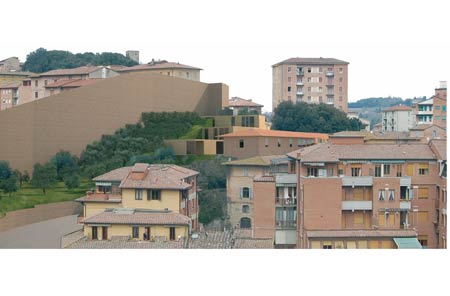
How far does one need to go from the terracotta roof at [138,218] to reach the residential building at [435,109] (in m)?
9.68

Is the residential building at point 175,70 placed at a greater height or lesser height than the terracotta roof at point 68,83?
greater

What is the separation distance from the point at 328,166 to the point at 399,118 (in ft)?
33.5

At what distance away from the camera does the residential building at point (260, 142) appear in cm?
1255

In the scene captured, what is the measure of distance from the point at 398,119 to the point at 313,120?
3629 mm

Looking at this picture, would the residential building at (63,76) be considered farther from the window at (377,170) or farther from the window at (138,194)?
the window at (377,170)

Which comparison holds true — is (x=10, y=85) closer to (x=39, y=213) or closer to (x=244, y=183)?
(x=39, y=213)

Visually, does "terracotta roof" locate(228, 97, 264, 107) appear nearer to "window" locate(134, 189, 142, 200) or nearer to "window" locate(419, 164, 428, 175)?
"window" locate(134, 189, 142, 200)

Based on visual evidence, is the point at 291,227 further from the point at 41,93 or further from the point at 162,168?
the point at 41,93

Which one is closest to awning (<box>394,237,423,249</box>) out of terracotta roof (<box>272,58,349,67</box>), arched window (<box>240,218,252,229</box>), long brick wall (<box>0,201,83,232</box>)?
arched window (<box>240,218,252,229</box>)

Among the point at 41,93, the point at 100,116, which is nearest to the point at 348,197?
the point at 100,116

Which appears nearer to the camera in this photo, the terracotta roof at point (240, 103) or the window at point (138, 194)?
the window at point (138, 194)

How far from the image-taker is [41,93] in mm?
16281

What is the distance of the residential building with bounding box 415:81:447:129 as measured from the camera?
16.1 meters

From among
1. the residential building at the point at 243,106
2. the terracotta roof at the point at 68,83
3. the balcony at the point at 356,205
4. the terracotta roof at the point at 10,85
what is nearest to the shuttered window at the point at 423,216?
the balcony at the point at 356,205
